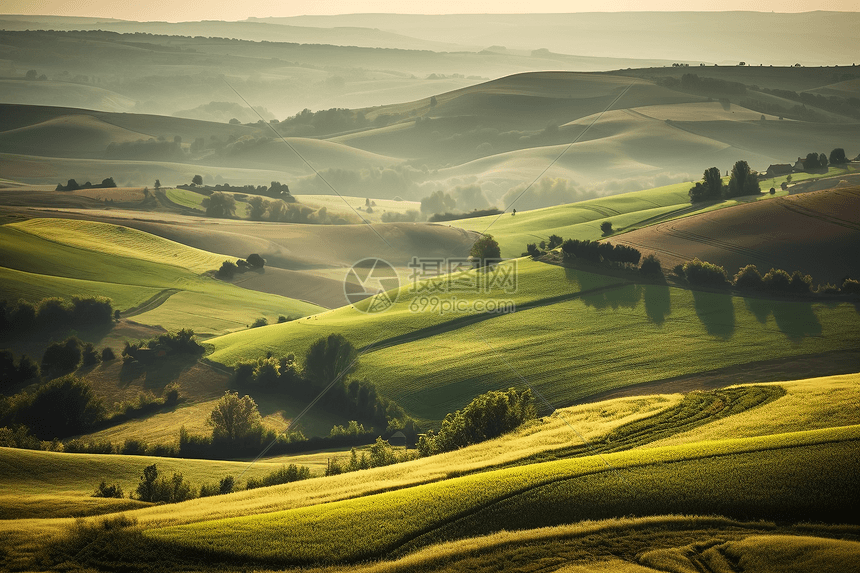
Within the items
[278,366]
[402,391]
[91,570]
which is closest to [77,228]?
[278,366]

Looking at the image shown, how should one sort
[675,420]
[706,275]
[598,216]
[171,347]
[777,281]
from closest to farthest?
[675,420], [777,281], [706,275], [171,347], [598,216]

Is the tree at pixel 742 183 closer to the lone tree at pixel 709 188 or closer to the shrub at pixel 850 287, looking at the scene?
the lone tree at pixel 709 188

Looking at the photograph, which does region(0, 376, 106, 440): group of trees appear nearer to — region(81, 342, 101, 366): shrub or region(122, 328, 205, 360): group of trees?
region(81, 342, 101, 366): shrub

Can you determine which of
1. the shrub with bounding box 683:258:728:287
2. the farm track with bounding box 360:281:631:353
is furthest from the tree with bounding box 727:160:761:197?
the farm track with bounding box 360:281:631:353

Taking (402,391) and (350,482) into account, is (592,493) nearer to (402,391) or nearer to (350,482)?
(350,482)

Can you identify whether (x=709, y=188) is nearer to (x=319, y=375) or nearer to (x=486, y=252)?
(x=486, y=252)

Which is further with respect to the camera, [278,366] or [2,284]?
[2,284]

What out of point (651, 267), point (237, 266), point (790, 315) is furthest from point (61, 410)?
point (790, 315)
